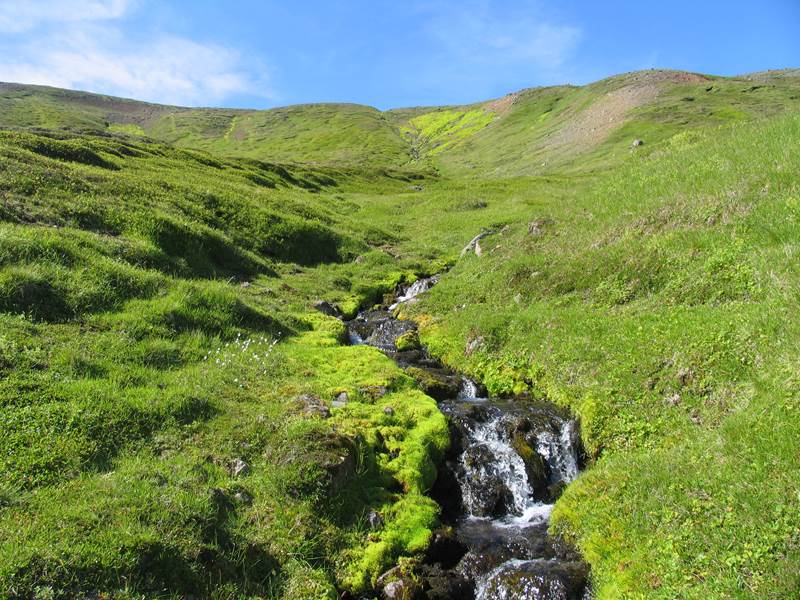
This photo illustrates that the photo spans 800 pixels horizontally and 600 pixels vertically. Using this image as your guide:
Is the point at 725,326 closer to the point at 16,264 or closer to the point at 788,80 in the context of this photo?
the point at 16,264

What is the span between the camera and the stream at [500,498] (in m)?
9.64

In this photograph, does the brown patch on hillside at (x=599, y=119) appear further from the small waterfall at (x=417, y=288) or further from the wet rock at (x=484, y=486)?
the wet rock at (x=484, y=486)

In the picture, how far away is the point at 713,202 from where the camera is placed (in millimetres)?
19188

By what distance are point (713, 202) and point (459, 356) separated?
11204 millimetres

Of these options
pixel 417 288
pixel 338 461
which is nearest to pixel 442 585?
pixel 338 461

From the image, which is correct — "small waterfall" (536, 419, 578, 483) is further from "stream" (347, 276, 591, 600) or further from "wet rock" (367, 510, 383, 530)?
"wet rock" (367, 510, 383, 530)

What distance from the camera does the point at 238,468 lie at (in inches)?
423

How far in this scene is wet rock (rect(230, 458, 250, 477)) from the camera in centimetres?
1064

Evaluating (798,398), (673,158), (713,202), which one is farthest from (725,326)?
(673,158)

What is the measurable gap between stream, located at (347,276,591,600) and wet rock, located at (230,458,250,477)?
371cm

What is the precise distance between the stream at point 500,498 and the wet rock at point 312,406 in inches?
135

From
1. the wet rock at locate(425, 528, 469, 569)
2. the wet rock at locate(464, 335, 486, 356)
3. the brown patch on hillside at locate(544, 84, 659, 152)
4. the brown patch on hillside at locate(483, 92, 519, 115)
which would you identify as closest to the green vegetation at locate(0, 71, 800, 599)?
the wet rock at locate(464, 335, 486, 356)

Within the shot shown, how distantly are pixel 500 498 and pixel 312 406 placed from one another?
532cm

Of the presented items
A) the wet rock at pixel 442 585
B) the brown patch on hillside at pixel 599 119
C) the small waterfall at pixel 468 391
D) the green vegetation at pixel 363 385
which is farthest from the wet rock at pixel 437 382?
the brown patch on hillside at pixel 599 119
